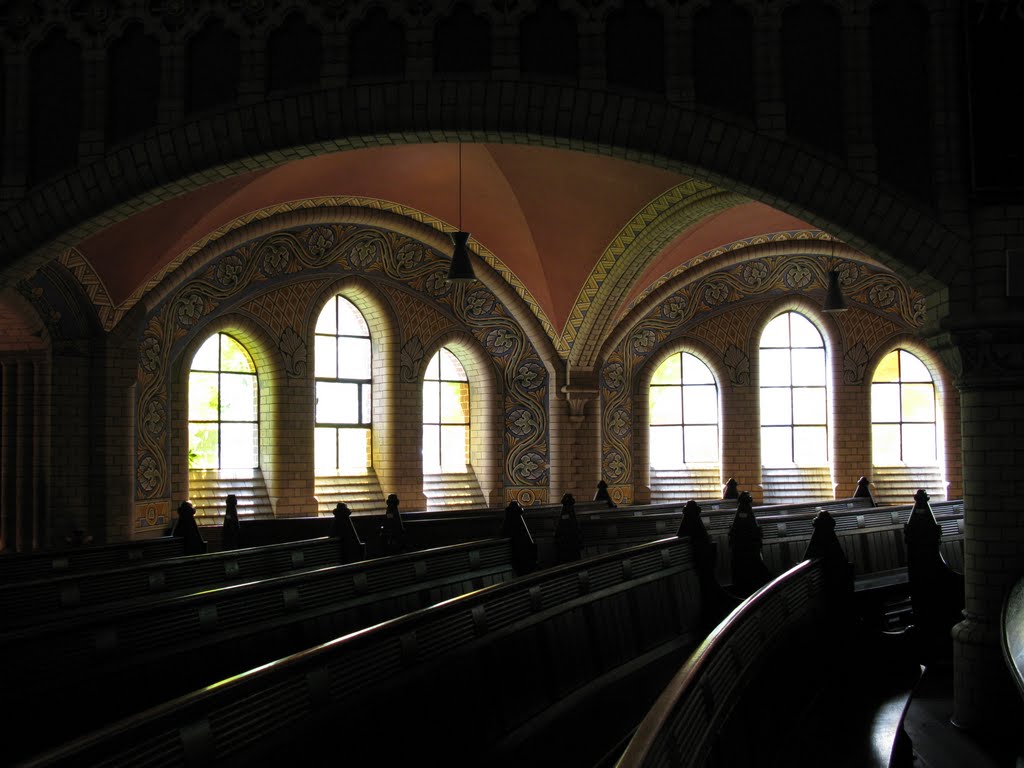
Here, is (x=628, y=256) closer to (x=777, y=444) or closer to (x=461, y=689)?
(x=777, y=444)

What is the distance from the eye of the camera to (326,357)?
1636 cm

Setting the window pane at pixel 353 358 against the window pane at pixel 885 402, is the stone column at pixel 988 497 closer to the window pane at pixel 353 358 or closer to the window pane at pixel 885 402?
the window pane at pixel 353 358

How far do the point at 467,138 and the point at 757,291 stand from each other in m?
11.4

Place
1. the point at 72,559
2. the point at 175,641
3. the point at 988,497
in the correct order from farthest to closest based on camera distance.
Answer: the point at 72,559, the point at 988,497, the point at 175,641

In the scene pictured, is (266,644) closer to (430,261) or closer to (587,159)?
(587,159)

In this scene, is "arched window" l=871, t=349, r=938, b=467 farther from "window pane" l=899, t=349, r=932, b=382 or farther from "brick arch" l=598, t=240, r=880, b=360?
"brick arch" l=598, t=240, r=880, b=360

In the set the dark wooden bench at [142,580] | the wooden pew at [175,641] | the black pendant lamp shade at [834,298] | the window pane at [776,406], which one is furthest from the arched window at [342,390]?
the wooden pew at [175,641]

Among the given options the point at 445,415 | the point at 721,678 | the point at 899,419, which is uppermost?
the point at 445,415

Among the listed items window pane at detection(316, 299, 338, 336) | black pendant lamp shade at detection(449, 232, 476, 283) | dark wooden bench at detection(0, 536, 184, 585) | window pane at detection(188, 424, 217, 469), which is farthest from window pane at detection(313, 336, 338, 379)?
dark wooden bench at detection(0, 536, 184, 585)

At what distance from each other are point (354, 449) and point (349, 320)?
2.01 meters

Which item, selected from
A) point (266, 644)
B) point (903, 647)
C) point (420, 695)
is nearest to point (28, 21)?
point (266, 644)

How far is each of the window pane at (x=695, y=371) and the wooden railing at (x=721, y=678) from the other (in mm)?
12999

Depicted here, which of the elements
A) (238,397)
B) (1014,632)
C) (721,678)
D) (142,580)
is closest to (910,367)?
(238,397)

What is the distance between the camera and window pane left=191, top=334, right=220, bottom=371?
15.1m
